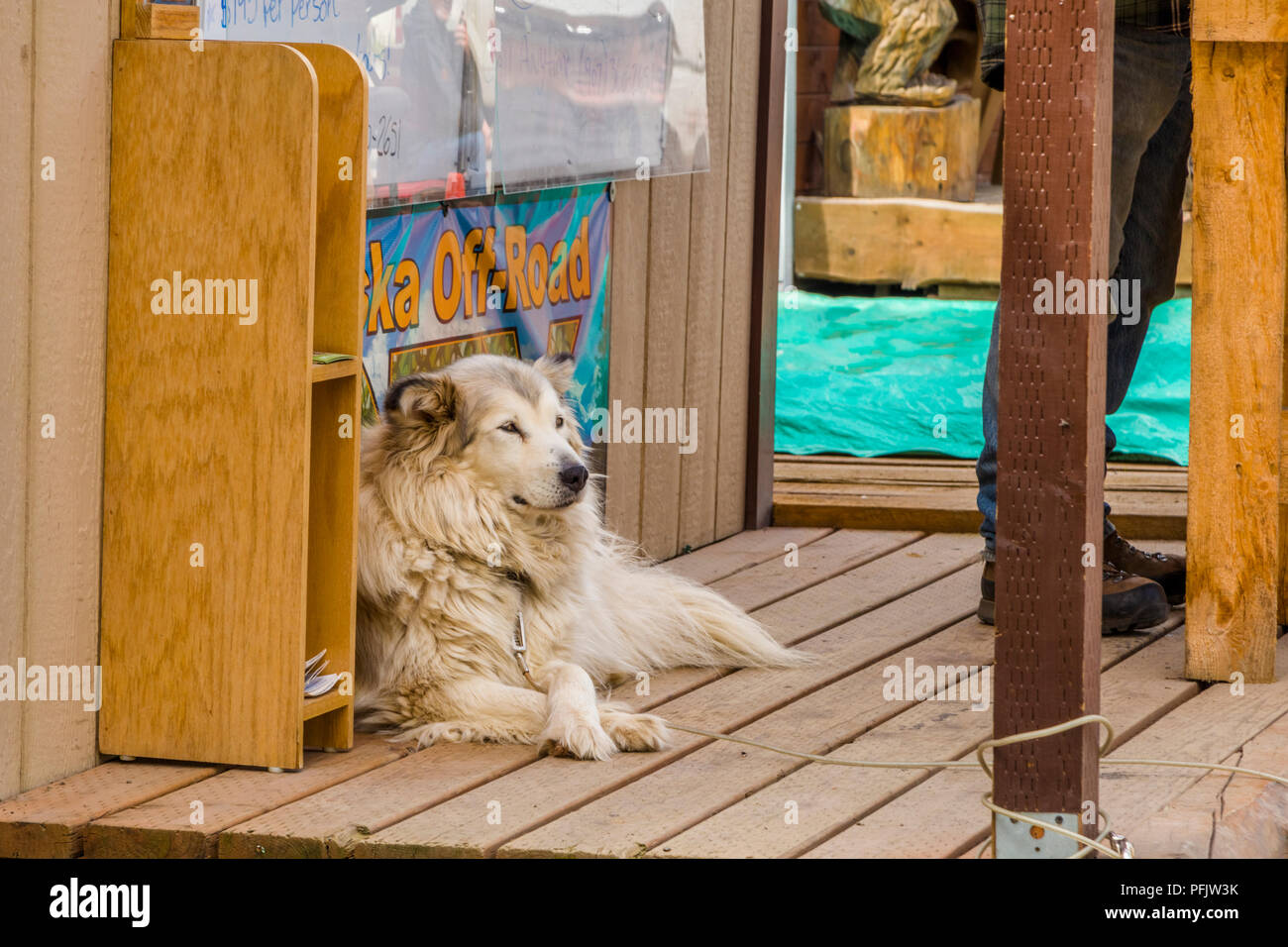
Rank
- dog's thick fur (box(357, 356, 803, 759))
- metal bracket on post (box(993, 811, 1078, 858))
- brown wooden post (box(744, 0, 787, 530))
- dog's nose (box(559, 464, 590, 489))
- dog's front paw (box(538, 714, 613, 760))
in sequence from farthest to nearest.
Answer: brown wooden post (box(744, 0, 787, 530)), dog's nose (box(559, 464, 590, 489)), dog's thick fur (box(357, 356, 803, 759)), dog's front paw (box(538, 714, 613, 760)), metal bracket on post (box(993, 811, 1078, 858))

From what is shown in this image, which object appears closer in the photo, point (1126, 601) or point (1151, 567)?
point (1126, 601)

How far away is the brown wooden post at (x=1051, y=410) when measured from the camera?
7.45ft

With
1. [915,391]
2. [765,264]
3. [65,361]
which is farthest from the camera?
[915,391]

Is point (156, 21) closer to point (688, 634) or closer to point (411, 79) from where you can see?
point (411, 79)

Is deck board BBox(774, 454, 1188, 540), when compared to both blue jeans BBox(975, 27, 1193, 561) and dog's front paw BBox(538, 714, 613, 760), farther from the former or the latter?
dog's front paw BBox(538, 714, 613, 760)

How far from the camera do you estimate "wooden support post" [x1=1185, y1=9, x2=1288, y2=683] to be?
11.3 ft

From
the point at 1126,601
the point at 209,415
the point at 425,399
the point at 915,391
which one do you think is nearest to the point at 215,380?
the point at 209,415

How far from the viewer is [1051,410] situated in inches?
91.8

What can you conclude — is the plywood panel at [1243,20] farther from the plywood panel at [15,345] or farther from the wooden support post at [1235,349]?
the plywood panel at [15,345]

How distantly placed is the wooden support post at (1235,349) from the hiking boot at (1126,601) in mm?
335

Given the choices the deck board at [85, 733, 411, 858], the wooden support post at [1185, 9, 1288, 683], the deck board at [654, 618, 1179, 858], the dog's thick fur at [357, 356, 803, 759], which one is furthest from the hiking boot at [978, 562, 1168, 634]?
the deck board at [85, 733, 411, 858]

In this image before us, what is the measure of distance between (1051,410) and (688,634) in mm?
1554

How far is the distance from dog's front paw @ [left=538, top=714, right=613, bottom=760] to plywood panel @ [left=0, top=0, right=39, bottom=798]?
35.8 inches

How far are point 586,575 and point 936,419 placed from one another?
9.45ft
